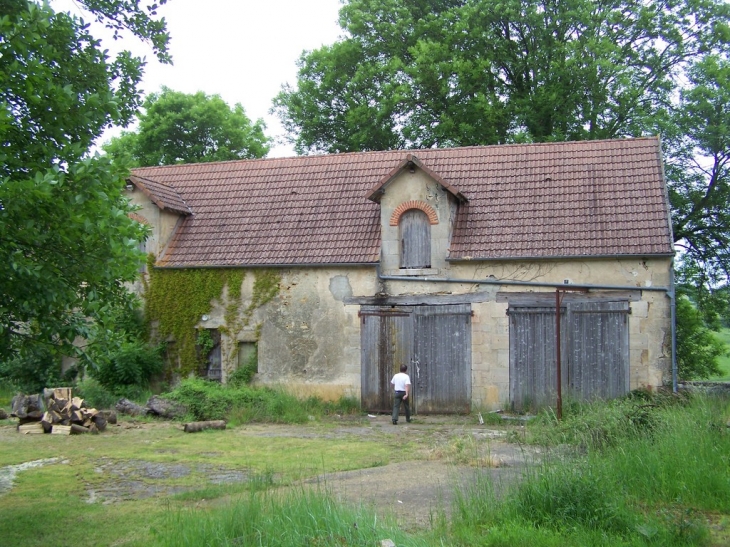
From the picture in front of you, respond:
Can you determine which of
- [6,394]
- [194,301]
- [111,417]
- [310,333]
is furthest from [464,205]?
[6,394]

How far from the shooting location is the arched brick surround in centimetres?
1997

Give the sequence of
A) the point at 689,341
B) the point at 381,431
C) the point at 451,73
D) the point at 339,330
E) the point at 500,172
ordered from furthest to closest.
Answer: the point at 451,73 < the point at 689,341 < the point at 500,172 < the point at 339,330 < the point at 381,431

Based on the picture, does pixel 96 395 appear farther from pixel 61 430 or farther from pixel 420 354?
pixel 420 354

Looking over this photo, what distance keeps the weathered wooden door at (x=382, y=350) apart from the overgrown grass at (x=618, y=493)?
8.77 m

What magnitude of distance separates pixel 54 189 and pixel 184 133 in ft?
103

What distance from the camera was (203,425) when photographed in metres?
16.7

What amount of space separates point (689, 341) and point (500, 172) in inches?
458

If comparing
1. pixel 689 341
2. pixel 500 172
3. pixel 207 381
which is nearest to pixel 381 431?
pixel 207 381

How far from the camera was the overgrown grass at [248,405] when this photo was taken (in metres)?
18.2

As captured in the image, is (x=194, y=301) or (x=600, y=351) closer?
(x=600, y=351)

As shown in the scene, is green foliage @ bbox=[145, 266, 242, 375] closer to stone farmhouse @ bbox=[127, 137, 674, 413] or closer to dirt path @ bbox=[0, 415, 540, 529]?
stone farmhouse @ bbox=[127, 137, 674, 413]

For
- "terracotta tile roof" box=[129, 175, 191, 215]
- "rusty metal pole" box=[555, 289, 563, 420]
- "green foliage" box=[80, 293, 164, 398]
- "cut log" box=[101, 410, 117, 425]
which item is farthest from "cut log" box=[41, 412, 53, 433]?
"rusty metal pole" box=[555, 289, 563, 420]

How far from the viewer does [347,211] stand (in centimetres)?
2167

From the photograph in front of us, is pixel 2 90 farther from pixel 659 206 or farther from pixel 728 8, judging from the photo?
pixel 728 8
